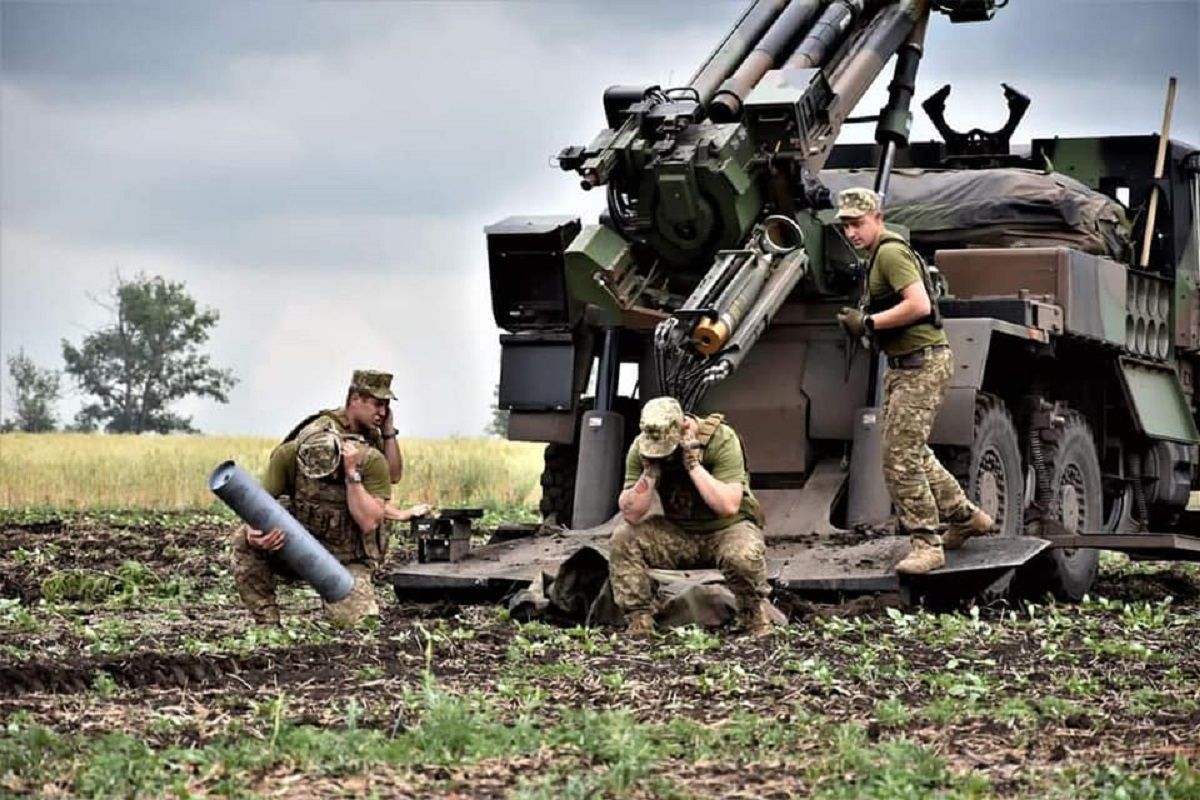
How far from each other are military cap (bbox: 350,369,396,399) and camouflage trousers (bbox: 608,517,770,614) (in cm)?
135

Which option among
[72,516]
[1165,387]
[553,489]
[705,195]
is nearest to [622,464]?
[553,489]

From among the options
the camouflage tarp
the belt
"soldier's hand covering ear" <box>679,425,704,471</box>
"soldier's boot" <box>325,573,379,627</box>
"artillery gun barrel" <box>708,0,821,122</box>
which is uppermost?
"artillery gun barrel" <box>708,0,821,122</box>

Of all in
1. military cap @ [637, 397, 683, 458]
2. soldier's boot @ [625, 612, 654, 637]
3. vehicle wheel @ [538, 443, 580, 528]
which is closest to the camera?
military cap @ [637, 397, 683, 458]

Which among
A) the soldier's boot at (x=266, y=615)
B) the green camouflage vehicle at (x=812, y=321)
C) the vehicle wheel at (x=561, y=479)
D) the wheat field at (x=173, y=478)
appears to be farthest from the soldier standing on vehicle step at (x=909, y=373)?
the wheat field at (x=173, y=478)

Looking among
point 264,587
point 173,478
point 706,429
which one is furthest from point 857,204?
point 173,478

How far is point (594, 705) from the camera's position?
8.25 metres

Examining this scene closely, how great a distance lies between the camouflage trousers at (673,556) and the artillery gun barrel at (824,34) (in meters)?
3.27

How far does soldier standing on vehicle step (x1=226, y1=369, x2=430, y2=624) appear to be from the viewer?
11.2m

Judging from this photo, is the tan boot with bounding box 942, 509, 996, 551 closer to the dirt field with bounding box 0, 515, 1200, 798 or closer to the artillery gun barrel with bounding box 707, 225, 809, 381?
the dirt field with bounding box 0, 515, 1200, 798

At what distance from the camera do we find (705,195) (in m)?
12.6

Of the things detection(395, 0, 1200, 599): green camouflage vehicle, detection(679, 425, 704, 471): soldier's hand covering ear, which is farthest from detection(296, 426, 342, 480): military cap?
detection(679, 425, 704, 471): soldier's hand covering ear

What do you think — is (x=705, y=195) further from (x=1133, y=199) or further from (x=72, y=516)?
(x=72, y=516)

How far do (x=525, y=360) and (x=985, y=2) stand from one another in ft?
11.2

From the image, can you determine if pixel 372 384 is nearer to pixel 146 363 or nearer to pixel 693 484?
pixel 693 484
